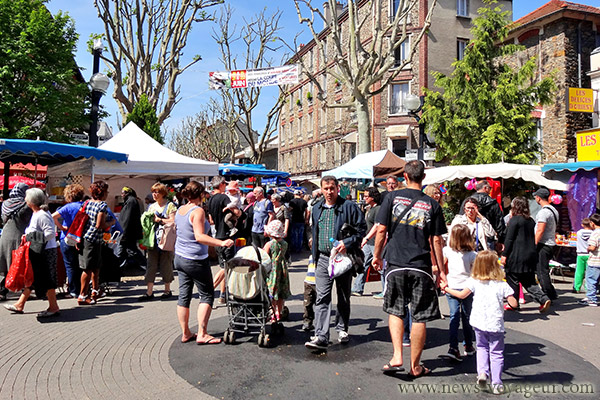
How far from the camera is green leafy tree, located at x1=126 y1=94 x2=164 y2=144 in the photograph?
17.0m

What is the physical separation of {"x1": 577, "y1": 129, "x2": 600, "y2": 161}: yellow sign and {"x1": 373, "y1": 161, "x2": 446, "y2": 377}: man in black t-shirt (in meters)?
12.0

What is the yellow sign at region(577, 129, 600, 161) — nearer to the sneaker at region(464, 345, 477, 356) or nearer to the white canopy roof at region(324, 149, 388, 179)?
the white canopy roof at region(324, 149, 388, 179)

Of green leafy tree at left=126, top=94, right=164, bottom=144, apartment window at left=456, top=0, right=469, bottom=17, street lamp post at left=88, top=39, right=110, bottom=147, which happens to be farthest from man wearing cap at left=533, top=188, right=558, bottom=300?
Answer: apartment window at left=456, top=0, right=469, bottom=17

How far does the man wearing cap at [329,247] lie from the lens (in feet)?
16.0

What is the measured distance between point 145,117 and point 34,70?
18.4 feet

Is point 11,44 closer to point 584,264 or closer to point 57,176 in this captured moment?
point 57,176

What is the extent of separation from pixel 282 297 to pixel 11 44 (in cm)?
1837

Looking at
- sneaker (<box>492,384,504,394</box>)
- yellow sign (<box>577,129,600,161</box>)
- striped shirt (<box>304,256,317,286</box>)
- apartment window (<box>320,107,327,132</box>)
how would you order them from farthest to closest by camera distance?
apartment window (<box>320,107,327,132</box>) → yellow sign (<box>577,129,600,161</box>) → striped shirt (<box>304,256,317,286</box>) → sneaker (<box>492,384,504,394</box>)

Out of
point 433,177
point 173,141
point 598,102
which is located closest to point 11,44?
point 433,177

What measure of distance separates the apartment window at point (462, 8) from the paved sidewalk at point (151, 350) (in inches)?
1128

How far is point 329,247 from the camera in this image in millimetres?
5027

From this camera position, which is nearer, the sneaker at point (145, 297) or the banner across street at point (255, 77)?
the sneaker at point (145, 297)

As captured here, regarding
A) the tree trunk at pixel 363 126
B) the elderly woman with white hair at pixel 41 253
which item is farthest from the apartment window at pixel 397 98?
the elderly woman with white hair at pixel 41 253

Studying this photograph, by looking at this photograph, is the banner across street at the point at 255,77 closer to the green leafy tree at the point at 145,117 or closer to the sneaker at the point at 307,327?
the green leafy tree at the point at 145,117
